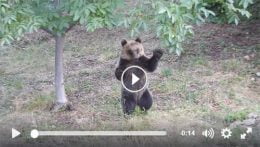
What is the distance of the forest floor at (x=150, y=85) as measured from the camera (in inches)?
177

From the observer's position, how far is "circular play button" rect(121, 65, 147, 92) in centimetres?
448

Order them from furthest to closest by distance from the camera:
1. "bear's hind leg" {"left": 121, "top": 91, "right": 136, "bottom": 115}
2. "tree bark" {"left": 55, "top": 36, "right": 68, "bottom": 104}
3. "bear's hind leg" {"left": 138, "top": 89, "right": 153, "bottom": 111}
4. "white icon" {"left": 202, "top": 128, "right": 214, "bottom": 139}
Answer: "tree bark" {"left": 55, "top": 36, "right": 68, "bottom": 104}, "bear's hind leg" {"left": 138, "top": 89, "right": 153, "bottom": 111}, "bear's hind leg" {"left": 121, "top": 91, "right": 136, "bottom": 115}, "white icon" {"left": 202, "top": 128, "right": 214, "bottom": 139}

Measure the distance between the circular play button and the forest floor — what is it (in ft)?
0.85

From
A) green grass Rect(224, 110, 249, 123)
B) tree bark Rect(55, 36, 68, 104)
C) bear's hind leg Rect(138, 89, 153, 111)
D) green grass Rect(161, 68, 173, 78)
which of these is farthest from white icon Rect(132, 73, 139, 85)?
green grass Rect(161, 68, 173, 78)

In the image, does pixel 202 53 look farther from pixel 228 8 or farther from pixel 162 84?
pixel 228 8

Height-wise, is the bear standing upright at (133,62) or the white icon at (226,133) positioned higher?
the bear standing upright at (133,62)

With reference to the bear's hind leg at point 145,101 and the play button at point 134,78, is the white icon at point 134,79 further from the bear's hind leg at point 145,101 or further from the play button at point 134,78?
the bear's hind leg at point 145,101

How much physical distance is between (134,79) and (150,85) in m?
1.17

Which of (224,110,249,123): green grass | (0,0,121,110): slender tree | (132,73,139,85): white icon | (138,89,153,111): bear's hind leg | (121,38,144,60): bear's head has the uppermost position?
(0,0,121,110): slender tree

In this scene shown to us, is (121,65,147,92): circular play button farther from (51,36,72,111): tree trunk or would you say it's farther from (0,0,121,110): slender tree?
(51,36,72,111): tree trunk

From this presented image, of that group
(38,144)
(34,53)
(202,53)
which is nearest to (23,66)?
(34,53)

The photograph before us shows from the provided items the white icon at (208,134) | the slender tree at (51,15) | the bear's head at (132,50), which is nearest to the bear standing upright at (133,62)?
the bear's head at (132,50)

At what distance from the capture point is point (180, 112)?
4.81m

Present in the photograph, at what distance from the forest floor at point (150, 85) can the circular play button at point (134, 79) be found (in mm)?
259
